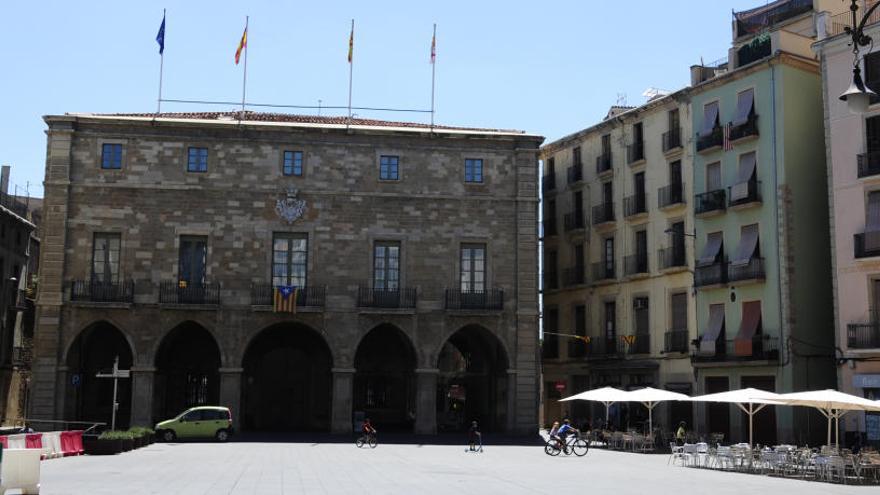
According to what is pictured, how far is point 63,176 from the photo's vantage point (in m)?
40.3

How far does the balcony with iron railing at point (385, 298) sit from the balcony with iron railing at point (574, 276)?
8931 millimetres

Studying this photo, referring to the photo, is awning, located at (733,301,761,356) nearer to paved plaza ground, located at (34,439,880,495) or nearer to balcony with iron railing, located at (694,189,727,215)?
balcony with iron railing, located at (694,189,727,215)

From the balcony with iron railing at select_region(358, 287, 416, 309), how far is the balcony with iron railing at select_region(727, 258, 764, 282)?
→ 1236cm

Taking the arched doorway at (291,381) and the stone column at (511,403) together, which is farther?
the arched doorway at (291,381)

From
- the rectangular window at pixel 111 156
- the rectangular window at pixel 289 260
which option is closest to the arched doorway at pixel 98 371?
the rectangular window at pixel 111 156

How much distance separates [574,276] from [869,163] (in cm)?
1648

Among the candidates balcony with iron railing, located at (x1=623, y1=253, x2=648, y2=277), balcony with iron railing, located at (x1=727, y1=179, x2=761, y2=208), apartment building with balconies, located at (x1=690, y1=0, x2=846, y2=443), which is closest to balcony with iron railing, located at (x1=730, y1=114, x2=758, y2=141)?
apartment building with balconies, located at (x1=690, y1=0, x2=846, y2=443)

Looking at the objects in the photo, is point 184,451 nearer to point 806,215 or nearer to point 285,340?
point 285,340

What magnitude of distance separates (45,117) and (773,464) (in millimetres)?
30361

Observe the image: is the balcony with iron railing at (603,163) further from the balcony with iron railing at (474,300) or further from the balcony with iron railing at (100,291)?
the balcony with iron railing at (100,291)

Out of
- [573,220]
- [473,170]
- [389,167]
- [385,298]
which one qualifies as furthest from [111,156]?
[573,220]

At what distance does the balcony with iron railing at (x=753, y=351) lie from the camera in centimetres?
3472

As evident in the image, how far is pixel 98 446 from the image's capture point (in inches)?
1141

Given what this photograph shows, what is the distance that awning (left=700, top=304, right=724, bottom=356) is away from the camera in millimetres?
37219
